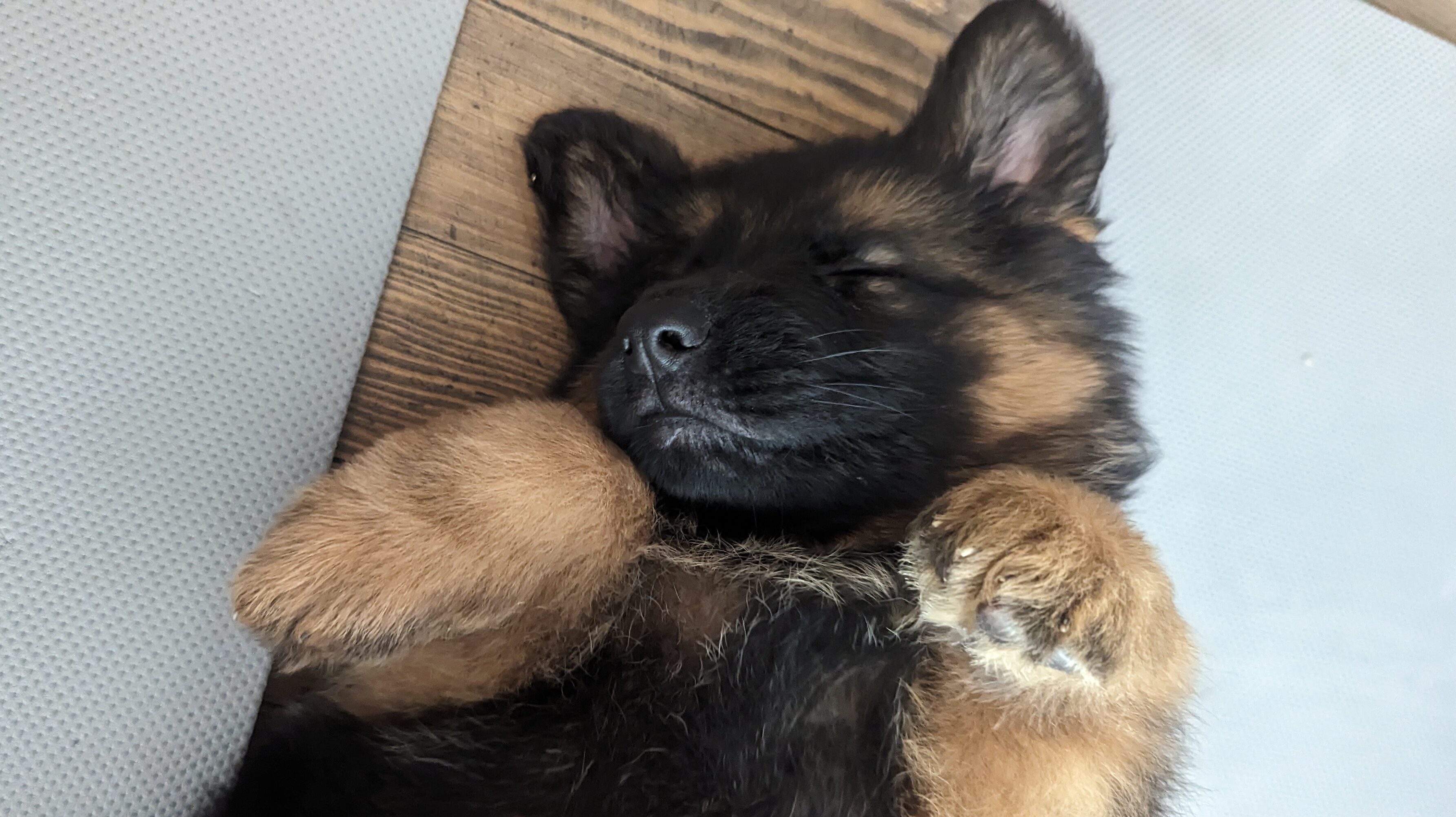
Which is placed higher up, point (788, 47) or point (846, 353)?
point (788, 47)

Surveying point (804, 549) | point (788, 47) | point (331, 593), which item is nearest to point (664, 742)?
point (804, 549)

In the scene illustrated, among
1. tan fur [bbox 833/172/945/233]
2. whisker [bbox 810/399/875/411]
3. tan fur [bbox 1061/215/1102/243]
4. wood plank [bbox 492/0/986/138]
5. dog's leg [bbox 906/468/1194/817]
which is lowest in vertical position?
dog's leg [bbox 906/468/1194/817]

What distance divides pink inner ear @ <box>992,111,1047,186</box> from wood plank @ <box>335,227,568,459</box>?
988 millimetres

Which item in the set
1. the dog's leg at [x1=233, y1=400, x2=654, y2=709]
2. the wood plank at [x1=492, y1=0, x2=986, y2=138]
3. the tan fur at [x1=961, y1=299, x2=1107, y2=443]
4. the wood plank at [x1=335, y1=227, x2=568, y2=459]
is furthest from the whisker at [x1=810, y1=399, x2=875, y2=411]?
the wood plank at [x1=492, y1=0, x2=986, y2=138]

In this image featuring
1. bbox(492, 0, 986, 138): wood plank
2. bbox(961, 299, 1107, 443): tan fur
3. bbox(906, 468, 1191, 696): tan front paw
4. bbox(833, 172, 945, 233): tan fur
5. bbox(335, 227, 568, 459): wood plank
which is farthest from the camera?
bbox(492, 0, 986, 138): wood plank

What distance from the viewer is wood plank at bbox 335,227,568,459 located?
1844 millimetres

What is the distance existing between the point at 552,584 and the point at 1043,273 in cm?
100

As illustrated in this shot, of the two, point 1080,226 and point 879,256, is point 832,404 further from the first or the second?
point 1080,226

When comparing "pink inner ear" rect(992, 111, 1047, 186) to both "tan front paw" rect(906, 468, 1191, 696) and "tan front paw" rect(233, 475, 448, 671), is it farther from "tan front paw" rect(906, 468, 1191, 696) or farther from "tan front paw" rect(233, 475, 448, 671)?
"tan front paw" rect(233, 475, 448, 671)

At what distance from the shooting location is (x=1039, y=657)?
3.42 ft

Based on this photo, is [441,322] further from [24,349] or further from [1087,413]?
[1087,413]

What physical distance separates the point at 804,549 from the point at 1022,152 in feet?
2.77

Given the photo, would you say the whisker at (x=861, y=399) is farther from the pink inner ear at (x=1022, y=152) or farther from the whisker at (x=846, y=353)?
the pink inner ear at (x=1022, y=152)

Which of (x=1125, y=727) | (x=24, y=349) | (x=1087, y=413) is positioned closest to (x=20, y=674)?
(x=24, y=349)
